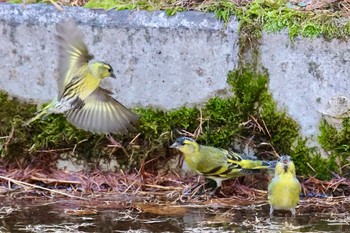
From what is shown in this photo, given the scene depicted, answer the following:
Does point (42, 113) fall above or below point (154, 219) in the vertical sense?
above

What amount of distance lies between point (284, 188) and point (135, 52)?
147 cm

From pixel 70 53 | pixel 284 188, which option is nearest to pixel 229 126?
pixel 284 188

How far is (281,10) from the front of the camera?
599cm

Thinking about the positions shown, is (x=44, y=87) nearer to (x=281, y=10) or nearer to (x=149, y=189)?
(x=149, y=189)

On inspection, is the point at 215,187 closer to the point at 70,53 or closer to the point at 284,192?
the point at 284,192

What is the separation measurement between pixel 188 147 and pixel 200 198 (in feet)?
1.15

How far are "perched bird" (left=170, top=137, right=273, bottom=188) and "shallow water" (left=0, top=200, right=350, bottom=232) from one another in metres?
0.28

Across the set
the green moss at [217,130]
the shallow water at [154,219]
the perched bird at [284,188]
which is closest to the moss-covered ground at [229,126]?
the green moss at [217,130]

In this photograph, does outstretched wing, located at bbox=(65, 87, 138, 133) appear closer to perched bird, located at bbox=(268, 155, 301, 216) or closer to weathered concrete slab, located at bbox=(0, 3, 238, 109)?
weathered concrete slab, located at bbox=(0, 3, 238, 109)

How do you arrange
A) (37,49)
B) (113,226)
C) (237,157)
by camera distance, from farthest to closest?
1. (37,49)
2. (237,157)
3. (113,226)

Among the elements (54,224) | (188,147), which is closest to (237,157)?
(188,147)

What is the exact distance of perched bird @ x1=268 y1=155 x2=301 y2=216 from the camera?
5352 millimetres

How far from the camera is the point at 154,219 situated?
5.29 metres

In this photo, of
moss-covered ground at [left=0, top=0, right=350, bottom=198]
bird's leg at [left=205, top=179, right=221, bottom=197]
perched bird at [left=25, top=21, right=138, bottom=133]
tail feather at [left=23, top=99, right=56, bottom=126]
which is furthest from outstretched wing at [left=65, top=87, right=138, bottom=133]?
bird's leg at [left=205, top=179, right=221, bottom=197]
